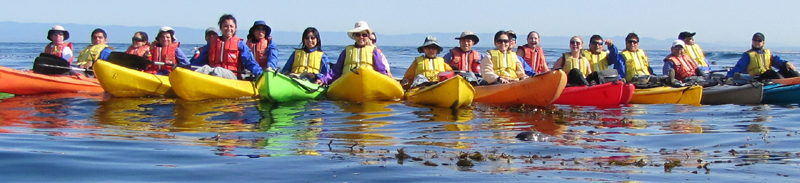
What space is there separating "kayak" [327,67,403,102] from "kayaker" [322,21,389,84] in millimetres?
579

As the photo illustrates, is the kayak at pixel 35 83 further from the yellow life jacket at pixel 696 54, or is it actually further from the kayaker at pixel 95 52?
the yellow life jacket at pixel 696 54

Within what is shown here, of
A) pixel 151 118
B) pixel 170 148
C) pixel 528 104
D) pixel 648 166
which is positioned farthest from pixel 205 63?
pixel 648 166

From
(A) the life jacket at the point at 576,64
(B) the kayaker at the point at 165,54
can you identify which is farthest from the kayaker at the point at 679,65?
(B) the kayaker at the point at 165,54

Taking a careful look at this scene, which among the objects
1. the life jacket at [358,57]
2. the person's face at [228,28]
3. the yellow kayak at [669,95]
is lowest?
the yellow kayak at [669,95]

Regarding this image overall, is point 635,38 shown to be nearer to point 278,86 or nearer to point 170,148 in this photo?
point 278,86

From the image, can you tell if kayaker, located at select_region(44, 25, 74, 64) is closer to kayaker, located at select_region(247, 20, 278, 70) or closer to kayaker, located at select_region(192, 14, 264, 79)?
kayaker, located at select_region(192, 14, 264, 79)

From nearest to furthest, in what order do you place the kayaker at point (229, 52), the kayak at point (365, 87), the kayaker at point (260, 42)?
the kayak at point (365, 87) → the kayaker at point (229, 52) → the kayaker at point (260, 42)

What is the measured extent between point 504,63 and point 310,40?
2.93 metres

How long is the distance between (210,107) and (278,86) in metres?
0.97

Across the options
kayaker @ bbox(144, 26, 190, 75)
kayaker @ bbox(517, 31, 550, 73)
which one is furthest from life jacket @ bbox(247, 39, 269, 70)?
kayaker @ bbox(517, 31, 550, 73)

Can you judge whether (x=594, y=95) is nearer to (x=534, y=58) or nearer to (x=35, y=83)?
(x=534, y=58)

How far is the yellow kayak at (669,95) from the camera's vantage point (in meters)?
12.7

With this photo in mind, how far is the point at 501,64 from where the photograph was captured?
12852mm

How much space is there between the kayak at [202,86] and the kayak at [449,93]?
2.66 metres
